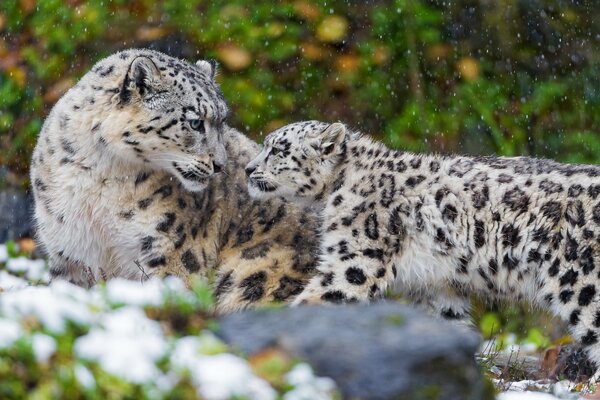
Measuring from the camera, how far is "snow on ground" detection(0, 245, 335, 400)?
3.54 meters

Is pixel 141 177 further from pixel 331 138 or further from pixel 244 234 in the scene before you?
pixel 331 138

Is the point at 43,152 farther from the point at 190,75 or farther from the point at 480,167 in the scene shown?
the point at 480,167

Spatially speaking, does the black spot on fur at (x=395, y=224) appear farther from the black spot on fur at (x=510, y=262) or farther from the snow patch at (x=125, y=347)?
the snow patch at (x=125, y=347)

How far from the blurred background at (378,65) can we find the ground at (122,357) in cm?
674

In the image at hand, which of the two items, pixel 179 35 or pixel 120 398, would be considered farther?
pixel 179 35

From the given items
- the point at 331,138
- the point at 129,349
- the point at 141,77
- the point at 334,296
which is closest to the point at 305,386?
the point at 129,349

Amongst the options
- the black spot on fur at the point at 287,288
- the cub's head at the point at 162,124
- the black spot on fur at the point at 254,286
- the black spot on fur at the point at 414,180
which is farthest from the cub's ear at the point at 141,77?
the black spot on fur at the point at 414,180

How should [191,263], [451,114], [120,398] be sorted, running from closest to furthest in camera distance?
1. [120,398]
2. [191,263]
3. [451,114]

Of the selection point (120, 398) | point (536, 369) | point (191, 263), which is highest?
point (120, 398)

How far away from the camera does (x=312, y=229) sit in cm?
736

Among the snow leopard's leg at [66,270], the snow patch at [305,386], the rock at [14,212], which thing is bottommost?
the rock at [14,212]

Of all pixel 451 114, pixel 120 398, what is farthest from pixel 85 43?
pixel 120 398

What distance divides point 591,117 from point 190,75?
516 cm

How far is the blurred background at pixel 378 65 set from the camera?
10.8 metres
